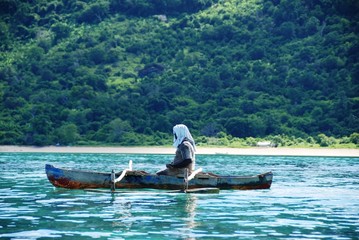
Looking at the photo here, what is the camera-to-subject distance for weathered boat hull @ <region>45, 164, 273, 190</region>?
4447 centimetres

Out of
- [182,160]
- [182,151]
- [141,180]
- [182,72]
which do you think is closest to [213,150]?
[182,72]

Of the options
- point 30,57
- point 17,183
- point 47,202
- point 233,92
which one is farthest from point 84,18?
point 47,202

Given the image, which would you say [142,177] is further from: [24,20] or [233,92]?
[24,20]

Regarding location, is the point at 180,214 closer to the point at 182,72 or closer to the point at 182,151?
the point at 182,151

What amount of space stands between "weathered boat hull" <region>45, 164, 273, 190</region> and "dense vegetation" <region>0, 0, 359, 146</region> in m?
78.7

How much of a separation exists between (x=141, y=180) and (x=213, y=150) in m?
76.5

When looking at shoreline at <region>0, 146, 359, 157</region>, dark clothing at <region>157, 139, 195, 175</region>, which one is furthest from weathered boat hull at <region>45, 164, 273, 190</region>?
shoreline at <region>0, 146, 359, 157</region>

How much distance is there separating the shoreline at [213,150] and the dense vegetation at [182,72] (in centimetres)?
294

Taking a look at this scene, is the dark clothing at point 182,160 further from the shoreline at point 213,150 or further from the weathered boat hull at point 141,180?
the shoreline at point 213,150

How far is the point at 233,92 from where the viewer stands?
483ft

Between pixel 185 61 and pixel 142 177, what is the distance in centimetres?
11694

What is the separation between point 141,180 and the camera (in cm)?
4494

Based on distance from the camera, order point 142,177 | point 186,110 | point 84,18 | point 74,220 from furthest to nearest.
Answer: point 84,18
point 186,110
point 142,177
point 74,220

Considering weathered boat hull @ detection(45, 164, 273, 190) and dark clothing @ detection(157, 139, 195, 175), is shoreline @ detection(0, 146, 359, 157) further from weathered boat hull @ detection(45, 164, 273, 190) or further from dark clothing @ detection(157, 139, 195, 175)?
dark clothing @ detection(157, 139, 195, 175)
